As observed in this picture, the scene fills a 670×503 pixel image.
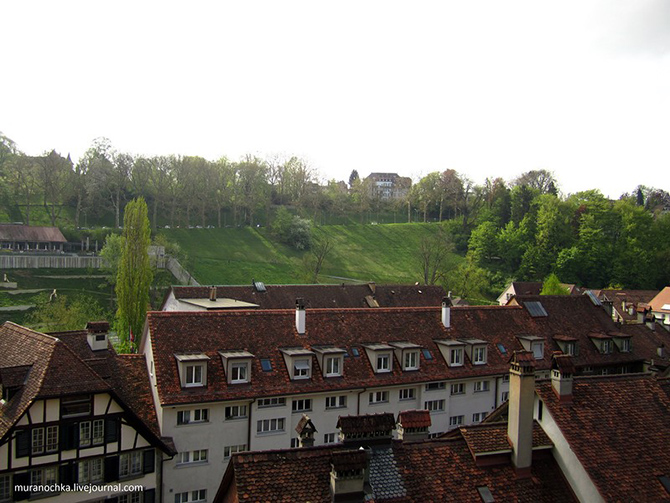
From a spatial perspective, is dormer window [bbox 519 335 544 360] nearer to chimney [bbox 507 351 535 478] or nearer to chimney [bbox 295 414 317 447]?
chimney [bbox 507 351 535 478]

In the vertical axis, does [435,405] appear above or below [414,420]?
below

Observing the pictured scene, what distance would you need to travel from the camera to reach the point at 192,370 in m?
25.0

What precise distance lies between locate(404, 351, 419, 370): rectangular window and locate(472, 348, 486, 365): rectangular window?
3986mm

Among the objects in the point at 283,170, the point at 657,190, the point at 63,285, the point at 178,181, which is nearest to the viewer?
the point at 63,285

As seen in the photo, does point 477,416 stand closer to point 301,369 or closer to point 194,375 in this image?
point 301,369

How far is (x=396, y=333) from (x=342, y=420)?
17.9 metres

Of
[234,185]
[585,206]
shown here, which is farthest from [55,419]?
[585,206]

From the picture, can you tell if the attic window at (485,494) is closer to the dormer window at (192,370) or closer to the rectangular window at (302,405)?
the rectangular window at (302,405)

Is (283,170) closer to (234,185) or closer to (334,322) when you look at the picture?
(234,185)

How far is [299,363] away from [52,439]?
11.2 metres

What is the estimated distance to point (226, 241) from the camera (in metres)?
96.3

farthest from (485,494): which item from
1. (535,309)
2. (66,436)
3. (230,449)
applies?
(535,309)

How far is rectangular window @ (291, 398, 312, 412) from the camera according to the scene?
2675 centimetres

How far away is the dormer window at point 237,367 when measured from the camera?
25672 mm
